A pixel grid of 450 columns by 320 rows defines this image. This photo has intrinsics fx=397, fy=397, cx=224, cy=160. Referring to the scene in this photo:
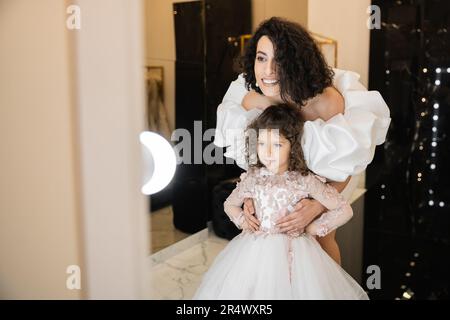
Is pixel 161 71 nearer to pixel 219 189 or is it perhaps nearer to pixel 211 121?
pixel 211 121

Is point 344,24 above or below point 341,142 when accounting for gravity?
above

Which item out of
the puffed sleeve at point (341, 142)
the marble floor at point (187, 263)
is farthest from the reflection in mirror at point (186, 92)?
the puffed sleeve at point (341, 142)

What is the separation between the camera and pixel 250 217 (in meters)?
0.82

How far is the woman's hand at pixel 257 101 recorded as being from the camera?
0.82m

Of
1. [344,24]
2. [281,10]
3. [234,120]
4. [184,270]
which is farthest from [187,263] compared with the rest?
[344,24]

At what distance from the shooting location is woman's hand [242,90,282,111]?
823mm

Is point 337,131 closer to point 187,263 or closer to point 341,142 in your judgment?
point 341,142

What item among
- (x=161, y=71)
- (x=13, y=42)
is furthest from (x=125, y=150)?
(x=13, y=42)

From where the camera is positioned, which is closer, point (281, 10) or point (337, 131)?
point (337, 131)

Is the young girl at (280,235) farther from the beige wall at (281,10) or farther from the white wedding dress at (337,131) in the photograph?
the beige wall at (281,10)

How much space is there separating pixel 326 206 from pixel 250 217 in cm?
15

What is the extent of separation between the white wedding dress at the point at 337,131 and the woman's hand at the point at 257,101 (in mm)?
13

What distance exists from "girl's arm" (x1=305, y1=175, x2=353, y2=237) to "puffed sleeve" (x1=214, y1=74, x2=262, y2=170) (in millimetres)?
157
